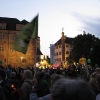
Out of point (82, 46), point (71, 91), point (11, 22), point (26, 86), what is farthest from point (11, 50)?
point (71, 91)

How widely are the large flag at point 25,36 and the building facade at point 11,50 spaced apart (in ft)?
218

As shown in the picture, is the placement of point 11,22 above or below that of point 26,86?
above

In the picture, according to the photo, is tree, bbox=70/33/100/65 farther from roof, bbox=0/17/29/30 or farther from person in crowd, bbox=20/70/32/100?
person in crowd, bbox=20/70/32/100

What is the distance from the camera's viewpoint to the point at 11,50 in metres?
81.1

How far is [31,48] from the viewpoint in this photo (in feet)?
270

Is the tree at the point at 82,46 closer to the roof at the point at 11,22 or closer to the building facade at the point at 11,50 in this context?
the building facade at the point at 11,50

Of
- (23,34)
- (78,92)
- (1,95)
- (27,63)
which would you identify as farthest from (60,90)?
(27,63)

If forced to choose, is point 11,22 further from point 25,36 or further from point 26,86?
point 26,86

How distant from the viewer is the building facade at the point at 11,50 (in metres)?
79.3

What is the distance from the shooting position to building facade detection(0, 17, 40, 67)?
79312 mm

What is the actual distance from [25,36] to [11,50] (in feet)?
236

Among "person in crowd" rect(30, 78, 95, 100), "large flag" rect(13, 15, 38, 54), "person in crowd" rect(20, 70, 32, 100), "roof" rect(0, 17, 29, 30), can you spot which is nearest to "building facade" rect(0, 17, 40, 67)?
"roof" rect(0, 17, 29, 30)

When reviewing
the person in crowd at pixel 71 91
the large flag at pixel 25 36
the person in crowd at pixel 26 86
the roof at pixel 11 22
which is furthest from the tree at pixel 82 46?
the person in crowd at pixel 71 91

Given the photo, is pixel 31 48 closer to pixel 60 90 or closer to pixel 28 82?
pixel 28 82
